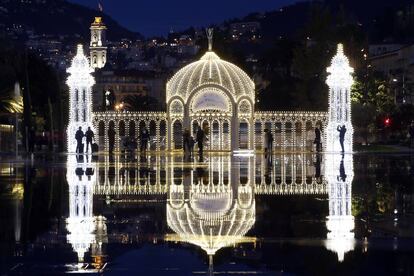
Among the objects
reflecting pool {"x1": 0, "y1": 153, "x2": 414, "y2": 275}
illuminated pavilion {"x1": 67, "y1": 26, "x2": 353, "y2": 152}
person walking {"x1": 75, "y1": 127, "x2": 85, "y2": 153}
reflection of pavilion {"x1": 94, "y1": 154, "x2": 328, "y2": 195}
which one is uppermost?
illuminated pavilion {"x1": 67, "y1": 26, "x2": 353, "y2": 152}

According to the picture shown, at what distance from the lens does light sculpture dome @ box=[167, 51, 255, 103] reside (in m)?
62.7

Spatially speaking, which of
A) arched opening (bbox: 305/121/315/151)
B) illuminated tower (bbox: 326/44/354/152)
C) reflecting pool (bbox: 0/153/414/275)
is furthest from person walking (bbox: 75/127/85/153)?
reflecting pool (bbox: 0/153/414/275)

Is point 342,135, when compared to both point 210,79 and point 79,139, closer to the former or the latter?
point 210,79

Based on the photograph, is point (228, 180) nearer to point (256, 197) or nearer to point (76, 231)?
point (256, 197)

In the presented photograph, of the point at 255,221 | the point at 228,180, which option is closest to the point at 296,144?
the point at 228,180

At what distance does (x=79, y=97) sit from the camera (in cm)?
5775

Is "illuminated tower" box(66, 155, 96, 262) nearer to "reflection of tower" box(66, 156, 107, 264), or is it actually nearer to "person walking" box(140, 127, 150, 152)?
"reflection of tower" box(66, 156, 107, 264)

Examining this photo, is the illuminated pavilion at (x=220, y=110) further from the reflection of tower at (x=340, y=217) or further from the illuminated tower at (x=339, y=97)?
the reflection of tower at (x=340, y=217)

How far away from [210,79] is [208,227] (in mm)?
48597

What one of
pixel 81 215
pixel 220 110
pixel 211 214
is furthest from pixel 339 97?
pixel 81 215

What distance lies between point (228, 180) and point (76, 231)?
13040mm

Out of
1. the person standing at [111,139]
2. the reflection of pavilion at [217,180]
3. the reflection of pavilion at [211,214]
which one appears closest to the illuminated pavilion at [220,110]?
the person standing at [111,139]

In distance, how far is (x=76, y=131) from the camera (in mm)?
55375

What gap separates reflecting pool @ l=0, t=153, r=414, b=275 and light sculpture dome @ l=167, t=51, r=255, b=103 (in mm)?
36289
